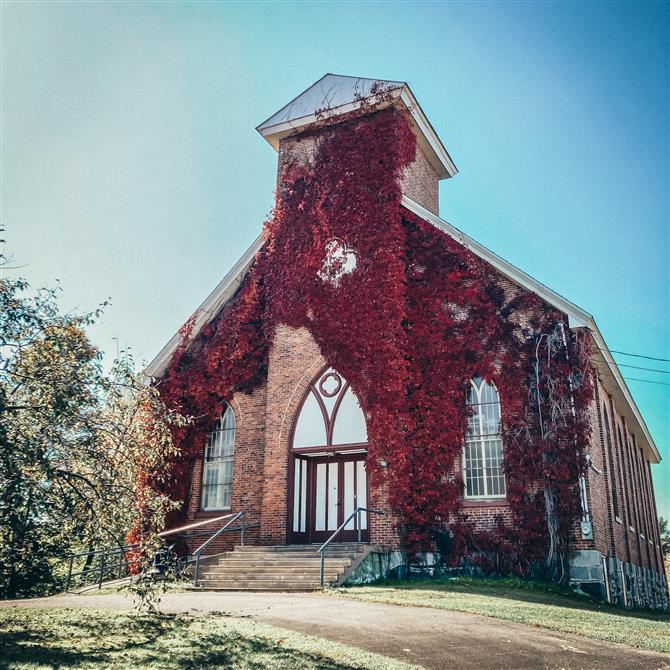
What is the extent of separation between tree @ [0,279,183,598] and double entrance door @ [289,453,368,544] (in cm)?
893

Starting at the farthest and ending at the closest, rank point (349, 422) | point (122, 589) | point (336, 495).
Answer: point (336, 495), point (349, 422), point (122, 589)

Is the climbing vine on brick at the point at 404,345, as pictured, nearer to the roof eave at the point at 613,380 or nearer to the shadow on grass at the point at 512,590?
the shadow on grass at the point at 512,590

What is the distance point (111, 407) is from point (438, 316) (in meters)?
9.96

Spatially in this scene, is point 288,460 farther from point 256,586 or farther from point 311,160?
point 311,160

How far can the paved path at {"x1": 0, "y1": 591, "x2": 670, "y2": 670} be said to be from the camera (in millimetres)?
7348

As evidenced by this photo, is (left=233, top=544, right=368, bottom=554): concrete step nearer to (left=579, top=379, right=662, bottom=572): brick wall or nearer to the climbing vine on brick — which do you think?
the climbing vine on brick

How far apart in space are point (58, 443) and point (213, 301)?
1308 centimetres

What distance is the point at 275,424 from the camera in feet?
59.2

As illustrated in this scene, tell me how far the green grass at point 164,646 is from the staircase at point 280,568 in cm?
487

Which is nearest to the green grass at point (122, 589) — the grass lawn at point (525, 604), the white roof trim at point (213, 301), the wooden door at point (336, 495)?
the grass lawn at point (525, 604)

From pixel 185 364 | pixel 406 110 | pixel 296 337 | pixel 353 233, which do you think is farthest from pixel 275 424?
pixel 406 110

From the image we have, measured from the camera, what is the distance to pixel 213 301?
20234 millimetres

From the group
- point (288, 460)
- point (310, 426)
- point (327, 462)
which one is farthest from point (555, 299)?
point (288, 460)

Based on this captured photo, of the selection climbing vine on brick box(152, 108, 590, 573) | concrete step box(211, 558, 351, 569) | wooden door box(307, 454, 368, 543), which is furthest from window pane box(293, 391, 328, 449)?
concrete step box(211, 558, 351, 569)
